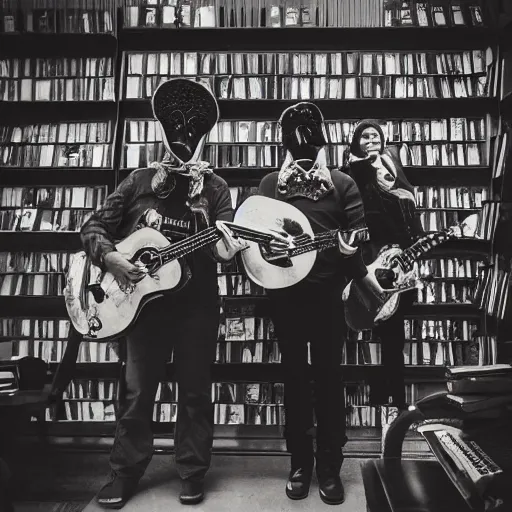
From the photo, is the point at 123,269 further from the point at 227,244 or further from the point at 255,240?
the point at 255,240

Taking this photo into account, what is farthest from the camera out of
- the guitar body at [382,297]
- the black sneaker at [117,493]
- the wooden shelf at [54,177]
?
the wooden shelf at [54,177]

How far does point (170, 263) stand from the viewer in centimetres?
266

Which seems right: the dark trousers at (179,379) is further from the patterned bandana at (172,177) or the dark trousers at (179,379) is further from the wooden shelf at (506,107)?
the wooden shelf at (506,107)

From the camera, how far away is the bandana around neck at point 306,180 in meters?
2.86

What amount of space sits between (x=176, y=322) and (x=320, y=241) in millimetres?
845

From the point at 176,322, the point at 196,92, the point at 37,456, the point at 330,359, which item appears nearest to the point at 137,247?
the point at 176,322

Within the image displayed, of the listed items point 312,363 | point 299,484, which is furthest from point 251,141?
point 299,484

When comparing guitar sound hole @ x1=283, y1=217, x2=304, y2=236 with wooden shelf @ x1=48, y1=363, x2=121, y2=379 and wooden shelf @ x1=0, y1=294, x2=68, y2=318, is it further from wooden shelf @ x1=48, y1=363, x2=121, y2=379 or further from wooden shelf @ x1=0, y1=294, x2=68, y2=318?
wooden shelf @ x1=0, y1=294, x2=68, y2=318

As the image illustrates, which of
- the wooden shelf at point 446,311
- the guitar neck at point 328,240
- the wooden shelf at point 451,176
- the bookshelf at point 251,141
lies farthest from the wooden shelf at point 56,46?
the wooden shelf at point 446,311

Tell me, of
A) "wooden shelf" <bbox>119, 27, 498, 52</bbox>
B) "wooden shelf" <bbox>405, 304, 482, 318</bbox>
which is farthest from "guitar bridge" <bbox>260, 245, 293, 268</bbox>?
"wooden shelf" <bbox>119, 27, 498, 52</bbox>

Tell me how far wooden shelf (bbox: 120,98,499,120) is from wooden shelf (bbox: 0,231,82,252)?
3.02ft

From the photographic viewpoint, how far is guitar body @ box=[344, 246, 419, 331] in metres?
2.97

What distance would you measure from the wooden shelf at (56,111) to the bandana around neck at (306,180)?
1.27 meters

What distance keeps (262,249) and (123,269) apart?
2.28ft
